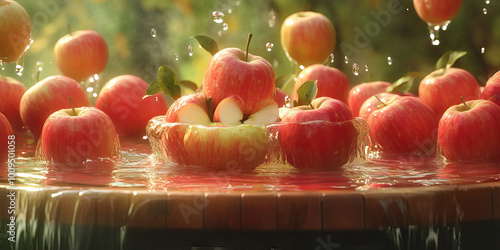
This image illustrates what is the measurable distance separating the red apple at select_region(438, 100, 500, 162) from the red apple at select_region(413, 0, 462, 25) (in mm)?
524

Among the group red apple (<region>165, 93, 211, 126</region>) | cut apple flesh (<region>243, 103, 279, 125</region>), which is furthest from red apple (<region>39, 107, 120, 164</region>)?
cut apple flesh (<region>243, 103, 279, 125</region>)

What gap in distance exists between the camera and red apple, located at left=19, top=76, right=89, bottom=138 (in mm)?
1329

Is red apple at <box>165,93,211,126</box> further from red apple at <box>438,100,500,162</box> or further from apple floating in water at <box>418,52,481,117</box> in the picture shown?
apple floating in water at <box>418,52,481,117</box>

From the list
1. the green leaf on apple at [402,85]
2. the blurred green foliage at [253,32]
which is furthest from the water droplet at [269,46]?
the green leaf on apple at [402,85]

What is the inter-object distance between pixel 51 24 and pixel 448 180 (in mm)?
1487

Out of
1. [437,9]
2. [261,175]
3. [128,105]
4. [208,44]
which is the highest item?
[437,9]

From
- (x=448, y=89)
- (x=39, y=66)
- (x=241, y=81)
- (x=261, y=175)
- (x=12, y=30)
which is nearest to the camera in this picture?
(x=261, y=175)

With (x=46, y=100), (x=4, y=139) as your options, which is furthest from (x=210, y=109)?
(x=46, y=100)

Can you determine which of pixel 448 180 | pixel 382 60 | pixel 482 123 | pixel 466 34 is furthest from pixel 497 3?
pixel 448 180

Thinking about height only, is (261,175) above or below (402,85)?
below

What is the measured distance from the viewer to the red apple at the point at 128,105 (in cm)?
144

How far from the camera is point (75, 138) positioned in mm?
A: 1076

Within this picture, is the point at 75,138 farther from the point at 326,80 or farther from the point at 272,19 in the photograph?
the point at 272,19

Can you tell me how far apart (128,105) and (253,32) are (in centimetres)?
55
